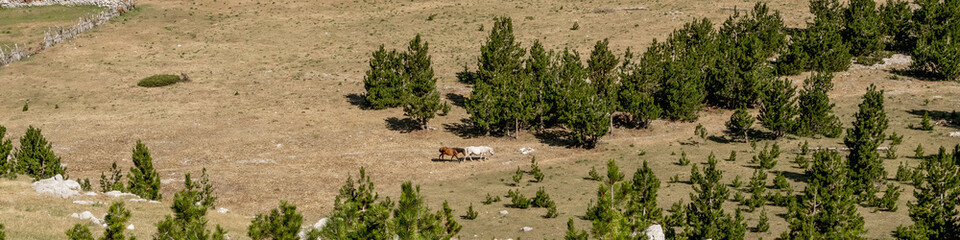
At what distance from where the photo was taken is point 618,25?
8781 cm

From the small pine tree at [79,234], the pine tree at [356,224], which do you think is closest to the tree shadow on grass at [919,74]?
the pine tree at [356,224]

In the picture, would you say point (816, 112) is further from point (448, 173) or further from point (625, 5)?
point (625, 5)

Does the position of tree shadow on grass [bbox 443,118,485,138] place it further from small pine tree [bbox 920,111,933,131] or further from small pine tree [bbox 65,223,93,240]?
small pine tree [bbox 65,223,93,240]

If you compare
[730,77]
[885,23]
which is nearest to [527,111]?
Result: [730,77]

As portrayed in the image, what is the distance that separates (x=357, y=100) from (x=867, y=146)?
42.6m

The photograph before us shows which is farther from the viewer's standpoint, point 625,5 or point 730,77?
point 625,5

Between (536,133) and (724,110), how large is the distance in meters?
17.0

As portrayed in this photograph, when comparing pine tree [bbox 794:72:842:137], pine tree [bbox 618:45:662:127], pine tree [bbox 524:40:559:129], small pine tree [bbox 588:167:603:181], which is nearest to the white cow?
pine tree [bbox 524:40:559:129]

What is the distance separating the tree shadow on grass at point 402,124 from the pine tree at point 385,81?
7.95 feet

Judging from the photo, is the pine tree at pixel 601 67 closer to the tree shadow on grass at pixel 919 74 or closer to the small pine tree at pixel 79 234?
the tree shadow on grass at pixel 919 74

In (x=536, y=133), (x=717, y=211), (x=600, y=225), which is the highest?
(x=600, y=225)

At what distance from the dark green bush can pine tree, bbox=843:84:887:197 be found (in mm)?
60569

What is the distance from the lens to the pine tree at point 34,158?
3888 centimetres

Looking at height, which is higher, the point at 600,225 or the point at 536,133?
the point at 600,225
